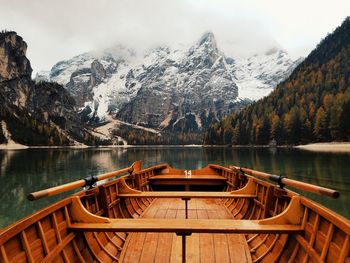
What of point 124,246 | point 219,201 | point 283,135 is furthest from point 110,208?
point 283,135

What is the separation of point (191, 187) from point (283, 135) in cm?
13266

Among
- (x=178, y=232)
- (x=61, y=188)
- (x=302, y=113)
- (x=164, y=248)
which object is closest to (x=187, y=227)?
(x=178, y=232)

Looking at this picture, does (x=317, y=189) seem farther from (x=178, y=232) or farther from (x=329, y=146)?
(x=329, y=146)

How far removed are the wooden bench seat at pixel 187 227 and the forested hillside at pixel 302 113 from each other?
115 meters

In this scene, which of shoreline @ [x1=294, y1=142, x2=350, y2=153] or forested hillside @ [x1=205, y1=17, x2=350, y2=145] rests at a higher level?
forested hillside @ [x1=205, y1=17, x2=350, y2=145]

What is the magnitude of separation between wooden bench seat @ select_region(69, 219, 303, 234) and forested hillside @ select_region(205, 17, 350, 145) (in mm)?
115434

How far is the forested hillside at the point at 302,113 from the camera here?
384 ft

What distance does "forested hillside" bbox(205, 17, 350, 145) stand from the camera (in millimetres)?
117075

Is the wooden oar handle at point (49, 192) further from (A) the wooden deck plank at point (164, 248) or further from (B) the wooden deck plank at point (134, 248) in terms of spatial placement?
(A) the wooden deck plank at point (164, 248)

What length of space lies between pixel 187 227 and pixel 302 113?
143943 millimetres

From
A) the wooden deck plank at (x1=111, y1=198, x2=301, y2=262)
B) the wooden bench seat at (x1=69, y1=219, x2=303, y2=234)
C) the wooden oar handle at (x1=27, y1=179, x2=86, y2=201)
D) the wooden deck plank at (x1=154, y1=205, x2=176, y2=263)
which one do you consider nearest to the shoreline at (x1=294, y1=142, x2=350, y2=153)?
the wooden deck plank at (x1=111, y1=198, x2=301, y2=262)

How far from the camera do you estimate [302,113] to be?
13825cm

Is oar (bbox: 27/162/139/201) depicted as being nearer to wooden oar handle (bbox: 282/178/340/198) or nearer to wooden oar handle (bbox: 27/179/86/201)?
wooden oar handle (bbox: 27/179/86/201)

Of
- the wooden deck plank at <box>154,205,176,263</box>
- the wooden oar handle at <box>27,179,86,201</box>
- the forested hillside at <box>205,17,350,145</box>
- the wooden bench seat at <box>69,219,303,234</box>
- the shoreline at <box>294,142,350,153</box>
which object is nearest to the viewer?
the wooden oar handle at <box>27,179,86,201</box>
